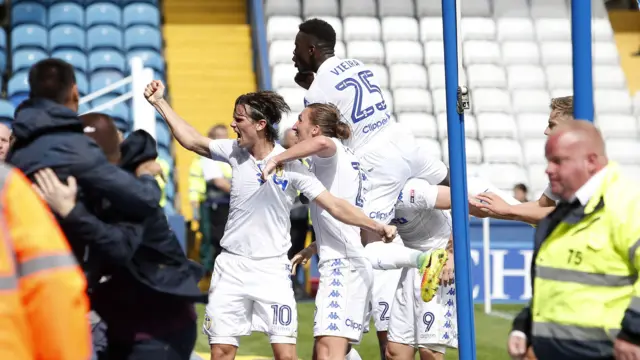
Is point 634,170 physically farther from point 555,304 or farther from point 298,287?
point 555,304

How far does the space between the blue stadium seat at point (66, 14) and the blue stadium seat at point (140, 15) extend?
691 mm

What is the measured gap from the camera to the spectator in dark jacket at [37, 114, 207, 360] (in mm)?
4430

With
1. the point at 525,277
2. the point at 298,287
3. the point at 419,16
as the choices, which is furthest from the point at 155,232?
the point at 419,16

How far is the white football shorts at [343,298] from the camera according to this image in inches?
252

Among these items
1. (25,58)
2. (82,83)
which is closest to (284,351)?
(82,83)

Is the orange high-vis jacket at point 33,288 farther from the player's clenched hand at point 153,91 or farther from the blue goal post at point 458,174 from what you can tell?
the player's clenched hand at point 153,91

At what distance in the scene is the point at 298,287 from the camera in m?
13.0

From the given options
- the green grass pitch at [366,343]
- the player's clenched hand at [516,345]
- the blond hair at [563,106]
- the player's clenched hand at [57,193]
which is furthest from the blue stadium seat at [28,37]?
the player's clenched hand at [516,345]

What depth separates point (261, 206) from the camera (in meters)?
6.38

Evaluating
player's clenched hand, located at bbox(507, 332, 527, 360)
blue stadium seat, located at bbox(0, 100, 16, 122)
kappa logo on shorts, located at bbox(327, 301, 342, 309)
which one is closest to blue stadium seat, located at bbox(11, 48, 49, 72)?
blue stadium seat, located at bbox(0, 100, 16, 122)

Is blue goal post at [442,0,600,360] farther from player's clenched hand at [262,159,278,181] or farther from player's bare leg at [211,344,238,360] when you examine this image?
player's bare leg at [211,344,238,360]

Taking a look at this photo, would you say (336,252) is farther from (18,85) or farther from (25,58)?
(25,58)

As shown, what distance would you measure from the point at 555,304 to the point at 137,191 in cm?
154

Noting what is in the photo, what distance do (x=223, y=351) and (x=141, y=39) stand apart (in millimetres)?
12290
